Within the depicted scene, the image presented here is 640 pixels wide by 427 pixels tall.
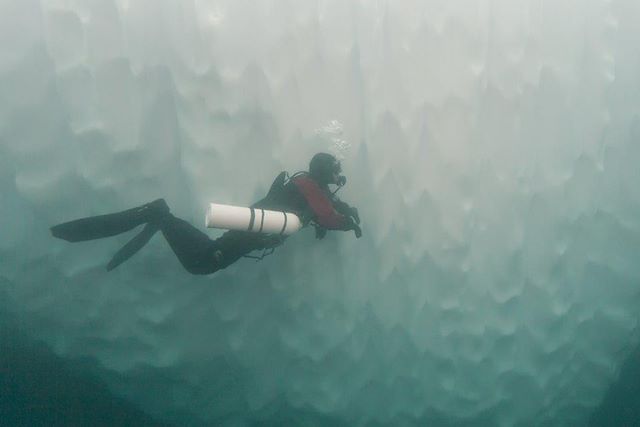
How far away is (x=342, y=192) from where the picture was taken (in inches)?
171

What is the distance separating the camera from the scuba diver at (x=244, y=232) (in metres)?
3.77

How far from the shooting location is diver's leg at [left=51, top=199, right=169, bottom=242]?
3.58m

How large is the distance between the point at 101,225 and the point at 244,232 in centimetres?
99

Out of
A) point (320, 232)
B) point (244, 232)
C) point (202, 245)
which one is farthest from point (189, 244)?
point (320, 232)

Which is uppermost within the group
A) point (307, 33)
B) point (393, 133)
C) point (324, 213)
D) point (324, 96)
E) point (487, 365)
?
point (307, 33)

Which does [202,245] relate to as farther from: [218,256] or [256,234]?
[256,234]

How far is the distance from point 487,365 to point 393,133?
2.49 meters

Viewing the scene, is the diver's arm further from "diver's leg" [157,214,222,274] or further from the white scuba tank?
"diver's leg" [157,214,222,274]

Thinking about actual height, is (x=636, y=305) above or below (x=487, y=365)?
above

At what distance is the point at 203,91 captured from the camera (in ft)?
13.0

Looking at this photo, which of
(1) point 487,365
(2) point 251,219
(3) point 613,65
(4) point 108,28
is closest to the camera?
(2) point 251,219

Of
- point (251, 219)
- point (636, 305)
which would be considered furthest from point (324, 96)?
point (636, 305)

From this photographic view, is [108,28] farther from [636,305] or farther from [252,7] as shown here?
[636,305]

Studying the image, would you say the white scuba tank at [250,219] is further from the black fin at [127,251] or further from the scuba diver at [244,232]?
the black fin at [127,251]
